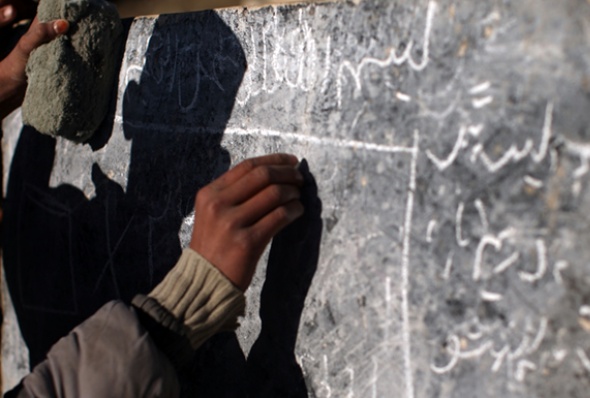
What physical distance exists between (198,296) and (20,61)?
3.65 ft

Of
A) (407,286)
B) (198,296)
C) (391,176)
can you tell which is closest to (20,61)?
(198,296)

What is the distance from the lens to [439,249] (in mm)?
1489

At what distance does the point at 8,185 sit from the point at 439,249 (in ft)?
7.56

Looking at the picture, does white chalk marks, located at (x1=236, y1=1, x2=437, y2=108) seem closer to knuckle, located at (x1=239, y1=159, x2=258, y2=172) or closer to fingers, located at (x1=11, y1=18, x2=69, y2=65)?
knuckle, located at (x1=239, y1=159, x2=258, y2=172)

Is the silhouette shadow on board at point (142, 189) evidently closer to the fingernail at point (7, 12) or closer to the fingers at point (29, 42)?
the fingers at point (29, 42)

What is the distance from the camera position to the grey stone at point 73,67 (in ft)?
6.97

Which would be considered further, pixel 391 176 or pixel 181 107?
pixel 181 107

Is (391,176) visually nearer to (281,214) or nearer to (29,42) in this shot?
(281,214)

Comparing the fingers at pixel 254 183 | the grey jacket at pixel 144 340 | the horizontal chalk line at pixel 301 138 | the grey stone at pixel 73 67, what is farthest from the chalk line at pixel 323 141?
the grey stone at pixel 73 67

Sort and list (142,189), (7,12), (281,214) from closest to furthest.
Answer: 1. (281,214)
2. (142,189)
3. (7,12)

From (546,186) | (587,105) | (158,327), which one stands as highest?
(587,105)

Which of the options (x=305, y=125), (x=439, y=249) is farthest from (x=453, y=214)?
(x=305, y=125)

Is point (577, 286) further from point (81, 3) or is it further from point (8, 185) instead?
point (8, 185)

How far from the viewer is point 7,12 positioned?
2.57m
